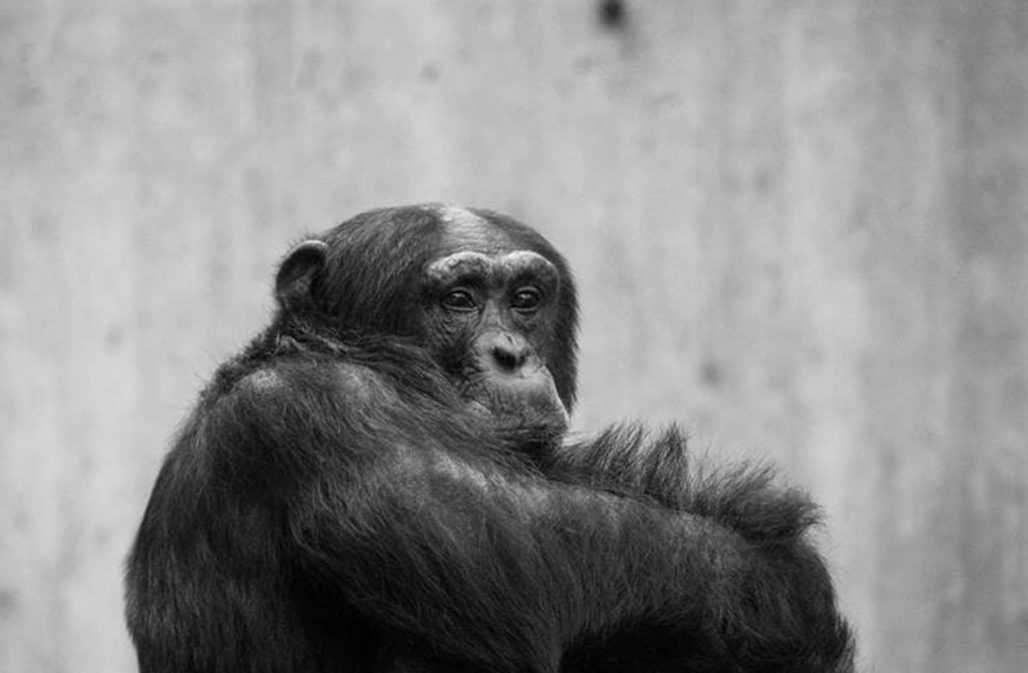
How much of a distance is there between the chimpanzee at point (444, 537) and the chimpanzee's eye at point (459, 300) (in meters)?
0.17

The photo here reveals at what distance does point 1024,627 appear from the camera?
10461 millimetres

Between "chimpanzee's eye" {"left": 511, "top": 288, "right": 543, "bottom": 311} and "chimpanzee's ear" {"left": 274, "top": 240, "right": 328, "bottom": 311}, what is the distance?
623 millimetres

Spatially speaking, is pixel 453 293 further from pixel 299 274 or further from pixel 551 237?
pixel 551 237

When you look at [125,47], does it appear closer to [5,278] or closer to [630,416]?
[5,278]

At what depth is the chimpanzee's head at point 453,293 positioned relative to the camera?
6.66m

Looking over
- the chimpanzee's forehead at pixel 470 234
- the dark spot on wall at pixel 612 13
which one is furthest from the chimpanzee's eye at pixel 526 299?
the dark spot on wall at pixel 612 13

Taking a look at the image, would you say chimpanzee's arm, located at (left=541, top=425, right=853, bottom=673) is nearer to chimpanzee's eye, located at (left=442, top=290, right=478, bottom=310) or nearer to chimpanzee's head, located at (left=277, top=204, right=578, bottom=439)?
chimpanzee's head, located at (left=277, top=204, right=578, bottom=439)

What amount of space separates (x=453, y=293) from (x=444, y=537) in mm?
1090

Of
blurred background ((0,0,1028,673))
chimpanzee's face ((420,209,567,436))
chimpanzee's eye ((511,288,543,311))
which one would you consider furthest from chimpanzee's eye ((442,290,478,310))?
blurred background ((0,0,1028,673))

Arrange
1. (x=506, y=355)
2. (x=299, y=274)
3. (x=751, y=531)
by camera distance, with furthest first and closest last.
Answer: (x=299, y=274), (x=506, y=355), (x=751, y=531)

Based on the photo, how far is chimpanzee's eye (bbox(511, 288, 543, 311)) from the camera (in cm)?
696

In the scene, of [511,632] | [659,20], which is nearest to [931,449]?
[659,20]

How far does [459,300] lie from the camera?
6.86 meters

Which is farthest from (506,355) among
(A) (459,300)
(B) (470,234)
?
(B) (470,234)
